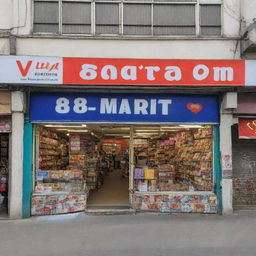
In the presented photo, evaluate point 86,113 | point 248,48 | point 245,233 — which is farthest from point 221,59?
point 245,233

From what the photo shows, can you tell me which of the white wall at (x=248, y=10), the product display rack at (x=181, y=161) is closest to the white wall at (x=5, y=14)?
the product display rack at (x=181, y=161)

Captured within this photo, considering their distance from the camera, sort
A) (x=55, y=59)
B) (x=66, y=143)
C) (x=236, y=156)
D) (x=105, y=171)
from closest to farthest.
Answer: (x=55, y=59), (x=236, y=156), (x=66, y=143), (x=105, y=171)

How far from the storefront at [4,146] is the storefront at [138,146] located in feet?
2.19

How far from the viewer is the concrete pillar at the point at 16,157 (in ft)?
37.3

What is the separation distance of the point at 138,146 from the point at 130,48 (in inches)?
113

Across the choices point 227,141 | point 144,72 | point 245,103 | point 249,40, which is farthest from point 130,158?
point 249,40

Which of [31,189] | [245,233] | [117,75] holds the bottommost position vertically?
[245,233]

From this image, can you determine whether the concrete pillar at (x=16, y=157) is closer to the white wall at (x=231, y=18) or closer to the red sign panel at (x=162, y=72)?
the red sign panel at (x=162, y=72)

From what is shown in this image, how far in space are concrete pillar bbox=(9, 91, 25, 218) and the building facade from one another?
26 millimetres

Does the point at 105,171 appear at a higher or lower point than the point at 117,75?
lower

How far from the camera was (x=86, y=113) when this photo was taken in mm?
11766

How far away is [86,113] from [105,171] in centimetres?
591

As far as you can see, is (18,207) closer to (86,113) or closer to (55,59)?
(86,113)

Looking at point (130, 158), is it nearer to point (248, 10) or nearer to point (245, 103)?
point (245, 103)
